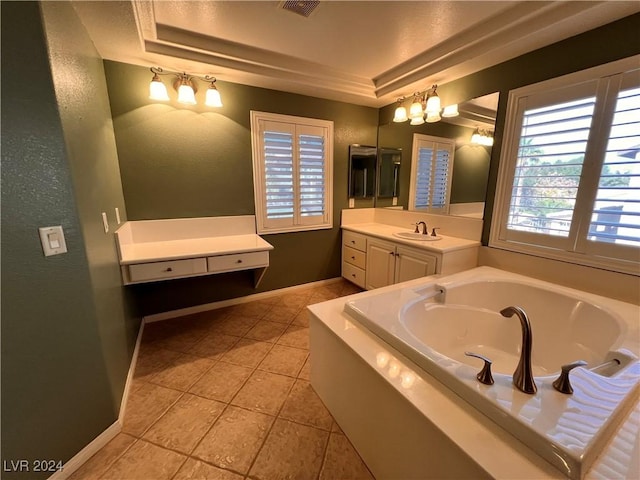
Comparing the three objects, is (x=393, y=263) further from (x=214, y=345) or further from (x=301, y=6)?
(x=301, y=6)

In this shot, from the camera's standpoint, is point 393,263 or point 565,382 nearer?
point 565,382

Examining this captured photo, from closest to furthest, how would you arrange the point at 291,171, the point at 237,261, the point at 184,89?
the point at 184,89 → the point at 237,261 → the point at 291,171

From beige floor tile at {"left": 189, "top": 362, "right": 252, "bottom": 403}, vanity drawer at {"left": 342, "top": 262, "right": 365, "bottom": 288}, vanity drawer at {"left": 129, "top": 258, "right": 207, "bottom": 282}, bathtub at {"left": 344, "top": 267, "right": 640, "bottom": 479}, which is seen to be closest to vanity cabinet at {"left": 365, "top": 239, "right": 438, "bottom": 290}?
vanity drawer at {"left": 342, "top": 262, "right": 365, "bottom": 288}

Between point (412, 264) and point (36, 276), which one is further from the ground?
point (36, 276)

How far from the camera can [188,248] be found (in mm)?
2195

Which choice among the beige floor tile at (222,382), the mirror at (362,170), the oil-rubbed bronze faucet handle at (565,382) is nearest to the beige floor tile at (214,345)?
the beige floor tile at (222,382)

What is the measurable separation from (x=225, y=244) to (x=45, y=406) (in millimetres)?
1469

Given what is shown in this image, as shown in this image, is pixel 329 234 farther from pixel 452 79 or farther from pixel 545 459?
pixel 545 459

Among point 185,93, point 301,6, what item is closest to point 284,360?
point 185,93

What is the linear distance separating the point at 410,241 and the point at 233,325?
1840 millimetres

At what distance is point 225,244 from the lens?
2.36 m

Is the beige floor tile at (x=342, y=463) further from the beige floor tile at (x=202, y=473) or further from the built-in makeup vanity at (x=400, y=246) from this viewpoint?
the built-in makeup vanity at (x=400, y=246)

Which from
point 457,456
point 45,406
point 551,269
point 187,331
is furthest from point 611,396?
point 187,331

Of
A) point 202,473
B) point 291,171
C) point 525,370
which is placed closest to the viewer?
point 525,370
